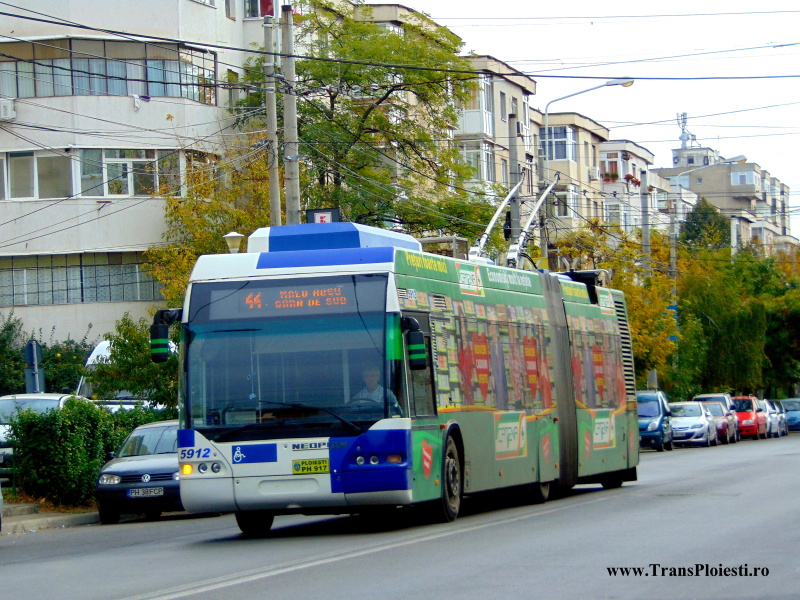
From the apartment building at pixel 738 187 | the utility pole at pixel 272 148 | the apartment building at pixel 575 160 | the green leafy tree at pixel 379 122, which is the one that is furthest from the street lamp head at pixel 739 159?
the utility pole at pixel 272 148

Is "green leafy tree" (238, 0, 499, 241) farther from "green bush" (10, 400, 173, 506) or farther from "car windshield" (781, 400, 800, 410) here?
"car windshield" (781, 400, 800, 410)

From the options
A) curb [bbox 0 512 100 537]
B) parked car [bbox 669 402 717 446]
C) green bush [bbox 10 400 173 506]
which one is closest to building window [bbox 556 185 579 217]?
parked car [bbox 669 402 717 446]

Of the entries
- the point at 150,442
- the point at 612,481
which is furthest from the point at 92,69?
the point at 612,481

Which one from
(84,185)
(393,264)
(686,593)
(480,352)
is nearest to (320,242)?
(393,264)

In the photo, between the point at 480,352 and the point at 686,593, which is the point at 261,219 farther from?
the point at 686,593

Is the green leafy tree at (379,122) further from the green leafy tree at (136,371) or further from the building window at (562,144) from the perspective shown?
the building window at (562,144)

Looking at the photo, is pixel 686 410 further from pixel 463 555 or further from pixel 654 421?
pixel 463 555

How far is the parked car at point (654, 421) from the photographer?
3888 centimetres

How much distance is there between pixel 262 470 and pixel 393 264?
96.4 inches

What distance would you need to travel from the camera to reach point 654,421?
128ft

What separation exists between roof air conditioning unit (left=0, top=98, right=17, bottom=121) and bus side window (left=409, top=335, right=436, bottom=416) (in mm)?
26480

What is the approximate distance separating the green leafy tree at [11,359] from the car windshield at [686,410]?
19.8m

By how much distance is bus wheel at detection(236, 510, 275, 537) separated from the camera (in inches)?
585

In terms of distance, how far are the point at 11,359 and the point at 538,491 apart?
2364 centimetres
